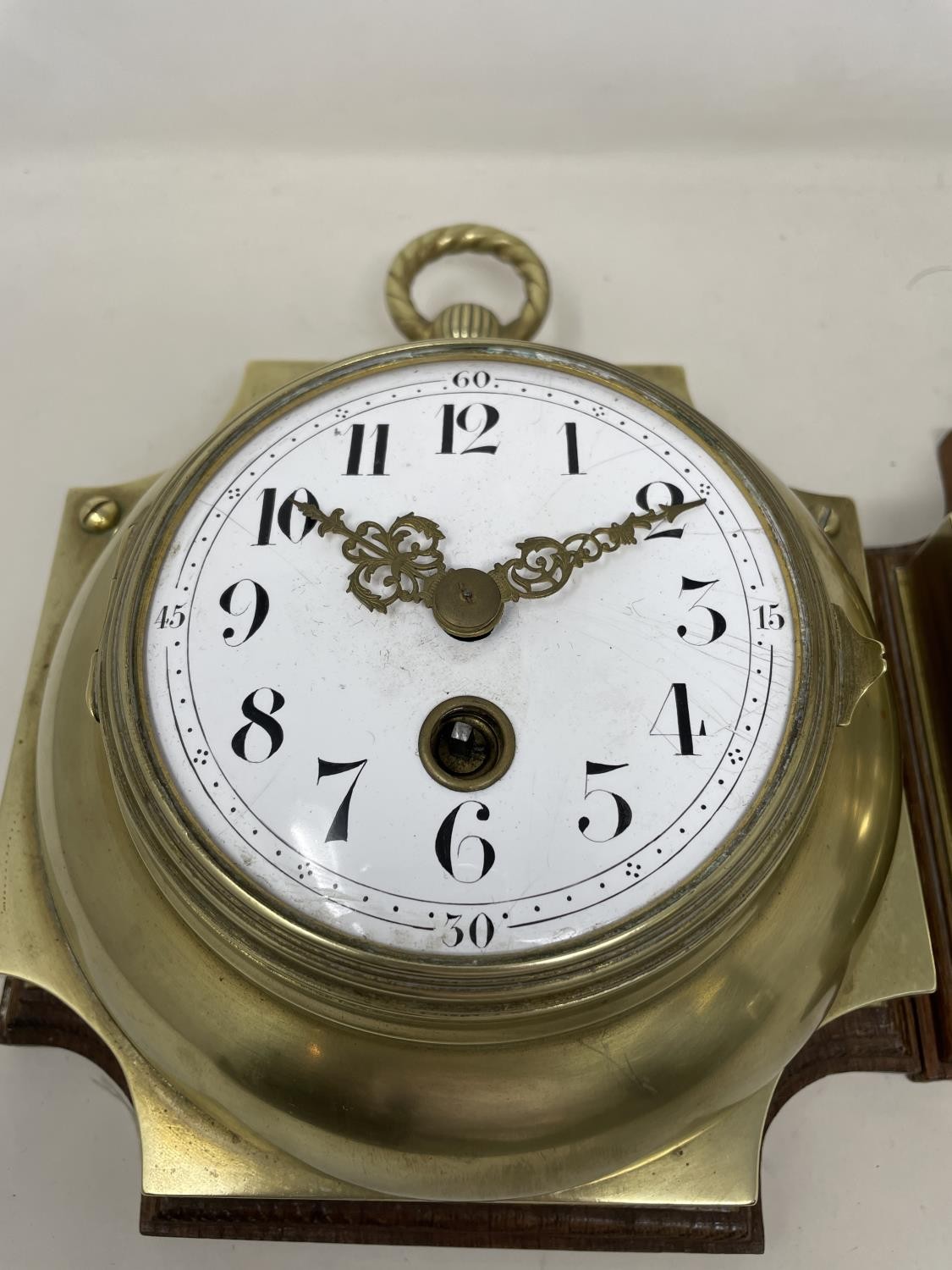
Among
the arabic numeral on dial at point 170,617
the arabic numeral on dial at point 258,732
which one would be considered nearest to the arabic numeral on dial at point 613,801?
the arabic numeral on dial at point 258,732

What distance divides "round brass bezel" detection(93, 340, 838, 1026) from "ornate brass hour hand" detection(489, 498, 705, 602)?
4.2 inches

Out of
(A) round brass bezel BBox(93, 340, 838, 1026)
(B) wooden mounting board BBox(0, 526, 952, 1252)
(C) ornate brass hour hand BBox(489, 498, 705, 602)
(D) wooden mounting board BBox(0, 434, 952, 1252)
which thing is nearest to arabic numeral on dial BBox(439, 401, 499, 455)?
(C) ornate brass hour hand BBox(489, 498, 705, 602)

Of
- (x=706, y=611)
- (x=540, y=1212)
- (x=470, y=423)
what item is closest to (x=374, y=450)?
(x=470, y=423)

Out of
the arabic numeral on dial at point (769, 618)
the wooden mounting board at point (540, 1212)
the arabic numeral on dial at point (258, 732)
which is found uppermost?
the arabic numeral on dial at point (769, 618)

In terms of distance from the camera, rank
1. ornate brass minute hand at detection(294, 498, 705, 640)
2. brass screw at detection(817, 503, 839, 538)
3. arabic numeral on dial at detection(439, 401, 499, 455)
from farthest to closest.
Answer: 1. brass screw at detection(817, 503, 839, 538)
2. arabic numeral on dial at detection(439, 401, 499, 455)
3. ornate brass minute hand at detection(294, 498, 705, 640)

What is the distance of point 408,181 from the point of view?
1.54 meters

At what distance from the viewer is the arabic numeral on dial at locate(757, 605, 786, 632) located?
88cm

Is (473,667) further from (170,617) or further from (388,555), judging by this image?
(170,617)

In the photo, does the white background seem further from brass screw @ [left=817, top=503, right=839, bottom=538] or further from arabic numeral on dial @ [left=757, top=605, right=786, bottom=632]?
arabic numeral on dial @ [left=757, top=605, right=786, bottom=632]

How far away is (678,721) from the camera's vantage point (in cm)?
84

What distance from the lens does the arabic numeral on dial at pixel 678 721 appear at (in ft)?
2.73

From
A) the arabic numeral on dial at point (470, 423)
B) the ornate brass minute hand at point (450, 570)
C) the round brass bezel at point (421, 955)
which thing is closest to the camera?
the round brass bezel at point (421, 955)

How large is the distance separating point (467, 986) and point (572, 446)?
46 centimetres

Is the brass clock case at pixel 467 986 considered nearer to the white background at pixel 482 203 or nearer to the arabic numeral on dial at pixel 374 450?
the arabic numeral on dial at pixel 374 450
